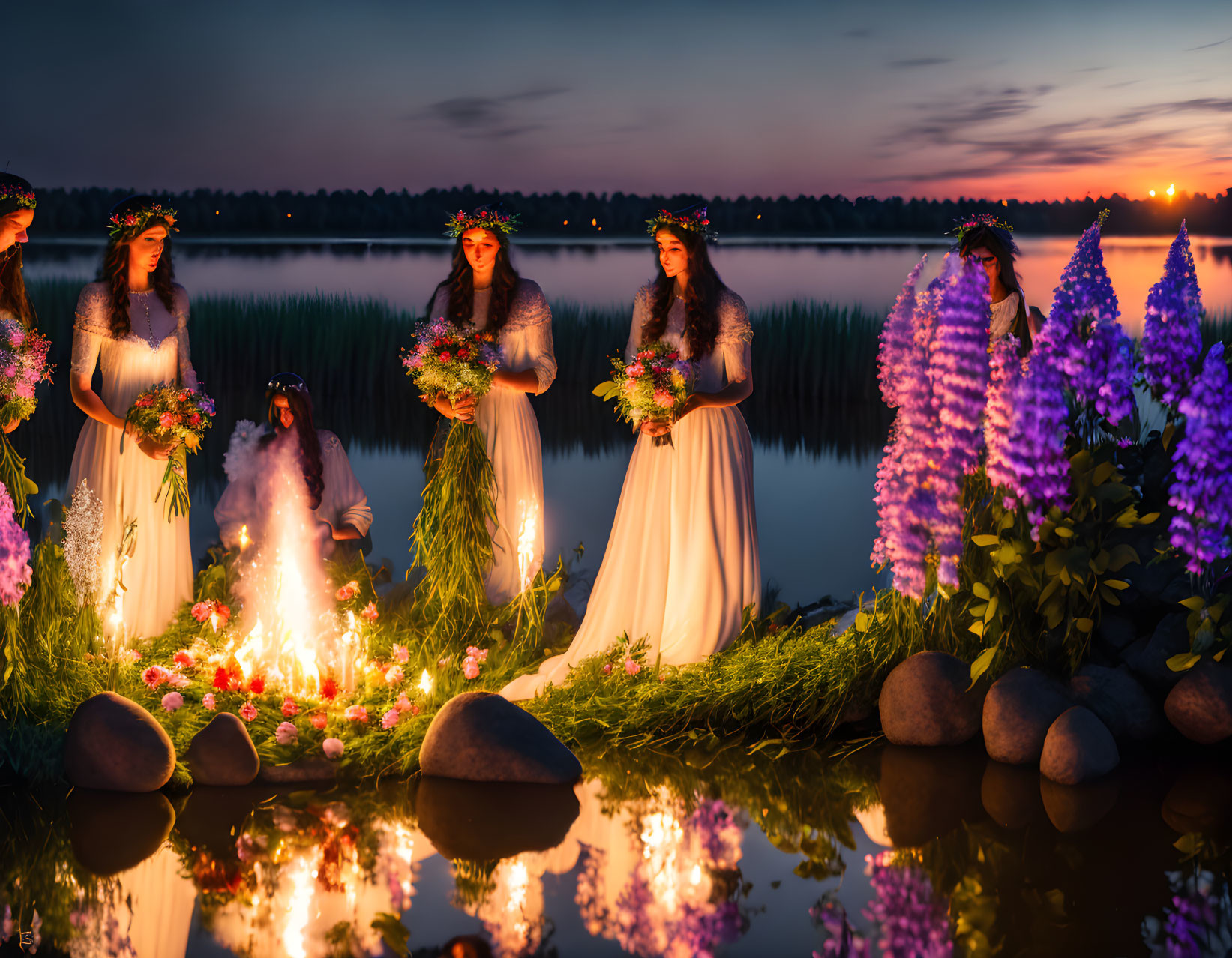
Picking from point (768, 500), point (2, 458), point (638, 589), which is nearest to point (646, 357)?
point (638, 589)

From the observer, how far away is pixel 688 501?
6.43 meters

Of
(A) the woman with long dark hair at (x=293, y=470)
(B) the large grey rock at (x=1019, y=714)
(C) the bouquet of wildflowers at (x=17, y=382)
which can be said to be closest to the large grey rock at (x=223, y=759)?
(C) the bouquet of wildflowers at (x=17, y=382)

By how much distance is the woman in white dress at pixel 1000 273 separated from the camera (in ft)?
21.5

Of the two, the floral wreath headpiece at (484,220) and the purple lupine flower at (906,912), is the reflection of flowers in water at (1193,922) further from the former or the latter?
the floral wreath headpiece at (484,220)

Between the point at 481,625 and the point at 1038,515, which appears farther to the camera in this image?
the point at 481,625

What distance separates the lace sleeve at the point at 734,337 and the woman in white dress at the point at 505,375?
1018mm

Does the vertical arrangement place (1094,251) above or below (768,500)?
above

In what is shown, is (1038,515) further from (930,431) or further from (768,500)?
(768,500)

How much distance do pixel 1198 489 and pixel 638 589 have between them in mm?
2890

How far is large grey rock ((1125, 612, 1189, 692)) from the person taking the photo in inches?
218

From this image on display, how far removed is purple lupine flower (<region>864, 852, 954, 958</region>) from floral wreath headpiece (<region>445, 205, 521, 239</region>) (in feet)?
13.4

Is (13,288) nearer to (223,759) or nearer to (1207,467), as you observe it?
(223,759)

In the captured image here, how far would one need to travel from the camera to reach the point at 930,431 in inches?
213

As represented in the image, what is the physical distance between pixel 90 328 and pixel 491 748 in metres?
3.44
